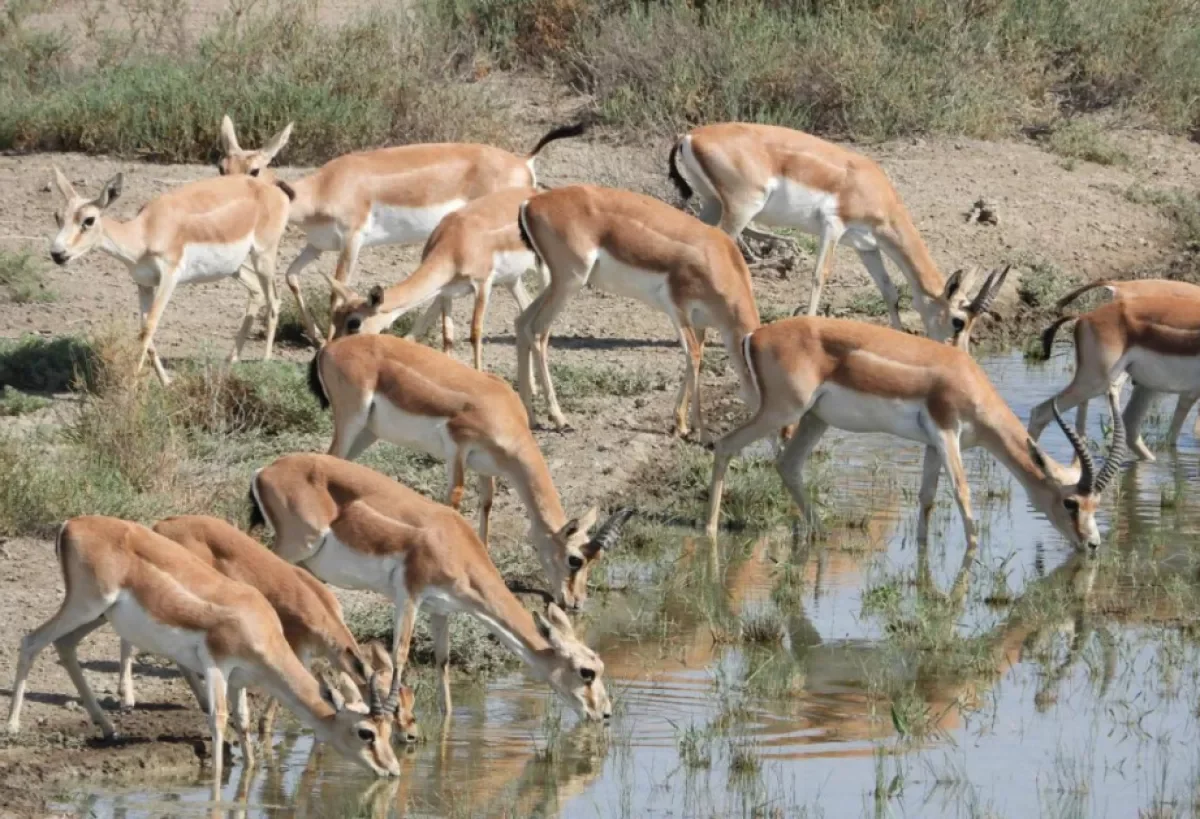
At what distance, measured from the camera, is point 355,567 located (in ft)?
26.1

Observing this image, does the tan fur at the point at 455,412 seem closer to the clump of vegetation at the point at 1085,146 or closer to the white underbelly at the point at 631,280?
the white underbelly at the point at 631,280

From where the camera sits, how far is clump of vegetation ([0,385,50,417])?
11242 mm

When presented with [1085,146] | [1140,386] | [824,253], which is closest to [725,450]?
[1140,386]

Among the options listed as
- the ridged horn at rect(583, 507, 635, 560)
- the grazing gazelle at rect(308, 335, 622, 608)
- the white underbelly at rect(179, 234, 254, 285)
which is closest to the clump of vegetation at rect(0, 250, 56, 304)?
the white underbelly at rect(179, 234, 254, 285)

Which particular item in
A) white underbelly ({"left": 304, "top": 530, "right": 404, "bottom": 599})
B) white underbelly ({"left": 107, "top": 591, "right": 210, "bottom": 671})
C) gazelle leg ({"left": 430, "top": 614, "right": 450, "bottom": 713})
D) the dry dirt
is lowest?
the dry dirt

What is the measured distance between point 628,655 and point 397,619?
1331 millimetres

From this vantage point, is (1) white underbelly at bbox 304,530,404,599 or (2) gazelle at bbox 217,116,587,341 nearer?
(1) white underbelly at bbox 304,530,404,599

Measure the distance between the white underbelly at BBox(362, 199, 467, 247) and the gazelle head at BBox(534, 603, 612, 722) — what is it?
6.02 m

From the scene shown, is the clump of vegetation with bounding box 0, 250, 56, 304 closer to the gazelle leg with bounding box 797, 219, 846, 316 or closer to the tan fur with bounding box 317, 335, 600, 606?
the tan fur with bounding box 317, 335, 600, 606

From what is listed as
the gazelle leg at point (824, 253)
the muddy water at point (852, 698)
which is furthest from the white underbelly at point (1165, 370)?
the gazelle leg at point (824, 253)

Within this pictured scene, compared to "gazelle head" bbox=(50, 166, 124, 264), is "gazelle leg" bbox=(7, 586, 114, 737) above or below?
above

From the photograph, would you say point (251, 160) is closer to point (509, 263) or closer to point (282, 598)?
point (509, 263)

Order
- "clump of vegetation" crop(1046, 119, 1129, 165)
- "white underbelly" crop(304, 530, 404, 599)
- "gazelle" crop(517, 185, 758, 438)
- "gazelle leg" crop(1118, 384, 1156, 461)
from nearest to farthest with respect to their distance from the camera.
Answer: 1. "white underbelly" crop(304, 530, 404, 599)
2. "gazelle" crop(517, 185, 758, 438)
3. "gazelle leg" crop(1118, 384, 1156, 461)
4. "clump of vegetation" crop(1046, 119, 1129, 165)

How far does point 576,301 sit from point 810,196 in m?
2.10
